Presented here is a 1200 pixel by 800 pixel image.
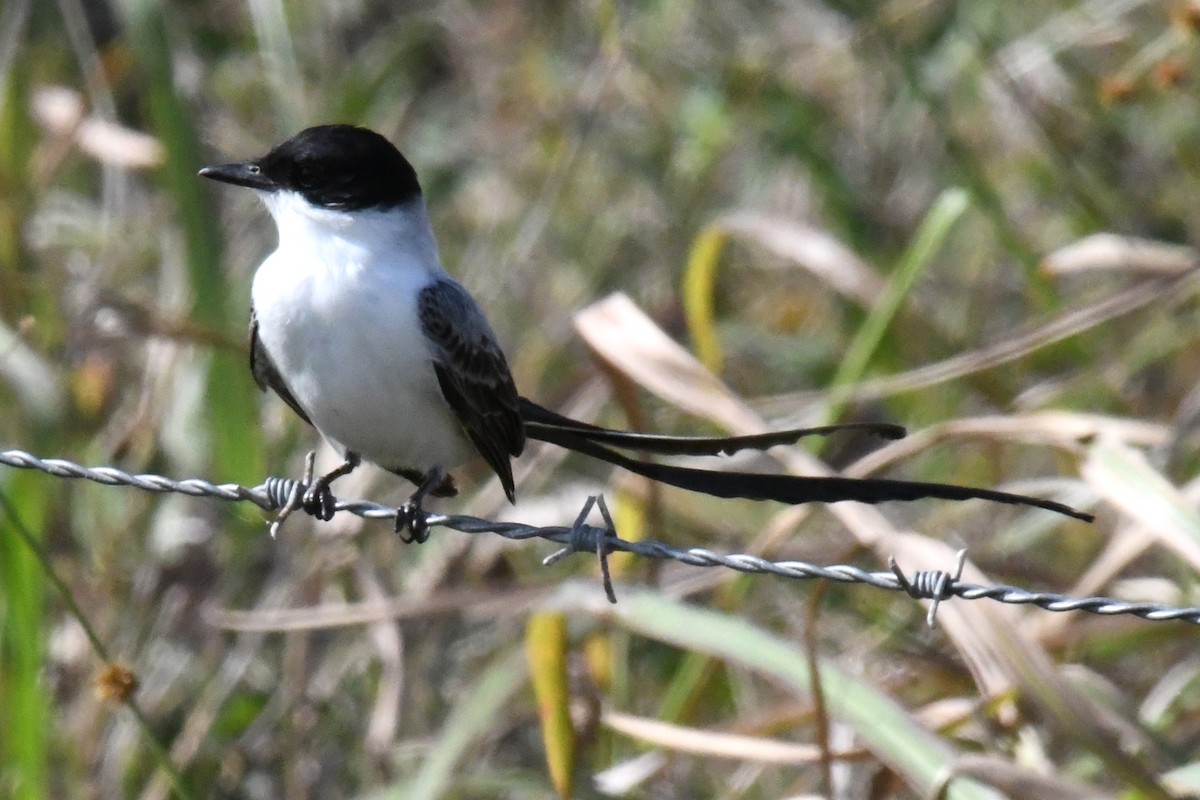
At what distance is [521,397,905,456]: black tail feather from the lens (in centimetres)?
249

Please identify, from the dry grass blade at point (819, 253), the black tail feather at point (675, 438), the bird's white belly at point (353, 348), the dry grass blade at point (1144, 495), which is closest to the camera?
the black tail feather at point (675, 438)

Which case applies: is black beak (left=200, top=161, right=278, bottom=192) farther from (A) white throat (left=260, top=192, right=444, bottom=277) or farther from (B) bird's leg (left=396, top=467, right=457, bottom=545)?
(B) bird's leg (left=396, top=467, right=457, bottom=545)

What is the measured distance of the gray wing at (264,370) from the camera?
11.2ft

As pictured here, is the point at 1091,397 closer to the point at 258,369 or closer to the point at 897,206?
the point at 897,206

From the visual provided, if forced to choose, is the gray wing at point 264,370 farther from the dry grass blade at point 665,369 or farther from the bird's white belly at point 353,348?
the dry grass blade at point 665,369

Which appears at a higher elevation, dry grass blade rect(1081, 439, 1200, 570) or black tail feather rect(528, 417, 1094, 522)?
dry grass blade rect(1081, 439, 1200, 570)

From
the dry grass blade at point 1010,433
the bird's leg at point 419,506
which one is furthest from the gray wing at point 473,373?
the dry grass blade at point 1010,433

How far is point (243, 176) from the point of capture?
3428mm

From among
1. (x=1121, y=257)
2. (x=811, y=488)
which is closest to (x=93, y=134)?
(x=1121, y=257)

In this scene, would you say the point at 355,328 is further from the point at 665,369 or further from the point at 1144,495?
the point at 1144,495

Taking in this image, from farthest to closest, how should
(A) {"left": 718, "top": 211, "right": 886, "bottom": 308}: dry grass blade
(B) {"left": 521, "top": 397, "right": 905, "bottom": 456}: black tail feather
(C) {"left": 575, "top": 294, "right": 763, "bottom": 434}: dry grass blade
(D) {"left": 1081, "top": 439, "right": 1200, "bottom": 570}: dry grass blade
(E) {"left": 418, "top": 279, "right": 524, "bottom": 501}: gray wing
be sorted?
1. (A) {"left": 718, "top": 211, "right": 886, "bottom": 308}: dry grass blade
2. (C) {"left": 575, "top": 294, "right": 763, "bottom": 434}: dry grass blade
3. (E) {"left": 418, "top": 279, "right": 524, "bottom": 501}: gray wing
4. (D) {"left": 1081, "top": 439, "right": 1200, "bottom": 570}: dry grass blade
5. (B) {"left": 521, "top": 397, "right": 905, "bottom": 456}: black tail feather

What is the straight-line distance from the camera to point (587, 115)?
16.5 ft

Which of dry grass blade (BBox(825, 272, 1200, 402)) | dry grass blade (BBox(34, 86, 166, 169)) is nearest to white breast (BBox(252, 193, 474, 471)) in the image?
dry grass blade (BBox(825, 272, 1200, 402))

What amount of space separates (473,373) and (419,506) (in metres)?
0.29
